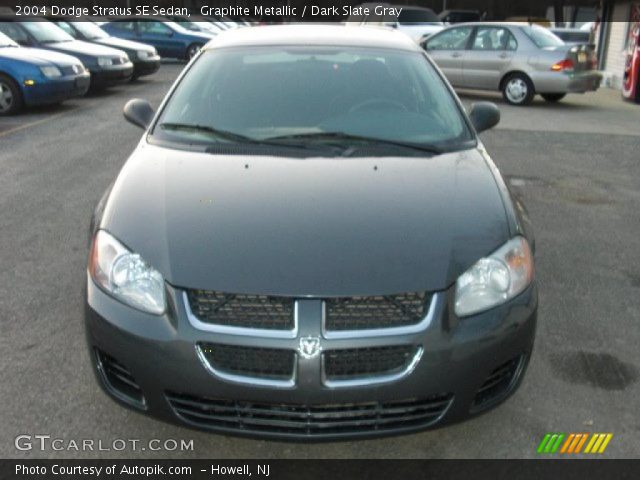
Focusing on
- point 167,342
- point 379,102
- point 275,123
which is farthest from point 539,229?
point 167,342

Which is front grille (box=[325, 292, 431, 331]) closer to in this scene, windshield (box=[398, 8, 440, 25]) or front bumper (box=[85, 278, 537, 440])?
front bumper (box=[85, 278, 537, 440])

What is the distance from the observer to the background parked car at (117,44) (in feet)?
50.4

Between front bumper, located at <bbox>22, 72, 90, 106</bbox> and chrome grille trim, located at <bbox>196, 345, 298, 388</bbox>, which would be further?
front bumper, located at <bbox>22, 72, 90, 106</bbox>

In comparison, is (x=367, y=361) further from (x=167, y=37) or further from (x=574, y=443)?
(x=167, y=37)

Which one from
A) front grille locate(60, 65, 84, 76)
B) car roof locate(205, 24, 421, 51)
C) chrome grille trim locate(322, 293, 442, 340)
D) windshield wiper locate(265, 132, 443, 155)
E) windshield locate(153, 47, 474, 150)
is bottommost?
front grille locate(60, 65, 84, 76)

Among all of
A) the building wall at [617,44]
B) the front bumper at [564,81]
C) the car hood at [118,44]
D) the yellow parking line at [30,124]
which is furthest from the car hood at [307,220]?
the building wall at [617,44]

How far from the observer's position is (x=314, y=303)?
2373mm

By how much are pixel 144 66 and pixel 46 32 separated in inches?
120

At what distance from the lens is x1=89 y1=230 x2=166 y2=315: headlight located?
2.50 metres

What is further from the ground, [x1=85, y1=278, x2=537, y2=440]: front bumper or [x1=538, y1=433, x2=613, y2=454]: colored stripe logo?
[x1=85, y1=278, x2=537, y2=440]: front bumper

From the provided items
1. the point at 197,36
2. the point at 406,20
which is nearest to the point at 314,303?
the point at 197,36

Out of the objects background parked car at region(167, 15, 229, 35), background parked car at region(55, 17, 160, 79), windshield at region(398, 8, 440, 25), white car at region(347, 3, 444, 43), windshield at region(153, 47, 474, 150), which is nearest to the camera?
windshield at region(153, 47, 474, 150)

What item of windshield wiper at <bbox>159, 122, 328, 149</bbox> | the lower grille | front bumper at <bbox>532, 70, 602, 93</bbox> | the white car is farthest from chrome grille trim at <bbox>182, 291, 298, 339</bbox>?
the white car

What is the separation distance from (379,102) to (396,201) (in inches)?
43.9
